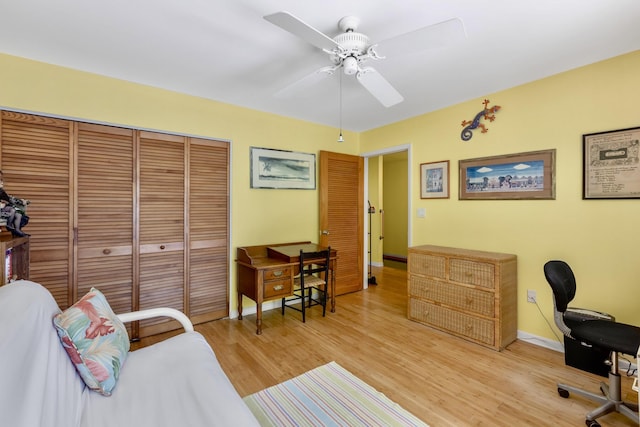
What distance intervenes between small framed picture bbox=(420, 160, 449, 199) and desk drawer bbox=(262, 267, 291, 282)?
6.43 ft

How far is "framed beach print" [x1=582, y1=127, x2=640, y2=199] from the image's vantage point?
7.20 ft

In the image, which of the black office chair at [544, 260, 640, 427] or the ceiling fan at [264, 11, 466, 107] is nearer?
the ceiling fan at [264, 11, 466, 107]

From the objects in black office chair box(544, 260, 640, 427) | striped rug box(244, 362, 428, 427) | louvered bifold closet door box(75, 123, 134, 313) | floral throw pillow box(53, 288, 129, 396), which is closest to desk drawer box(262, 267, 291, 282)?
striped rug box(244, 362, 428, 427)

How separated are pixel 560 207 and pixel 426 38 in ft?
6.83

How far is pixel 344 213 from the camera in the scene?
4.24 meters

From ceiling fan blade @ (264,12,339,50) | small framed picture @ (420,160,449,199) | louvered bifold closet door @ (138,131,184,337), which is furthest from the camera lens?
small framed picture @ (420,160,449,199)

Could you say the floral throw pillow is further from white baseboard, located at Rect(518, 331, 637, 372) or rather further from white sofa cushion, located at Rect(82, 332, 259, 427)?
white baseboard, located at Rect(518, 331, 637, 372)

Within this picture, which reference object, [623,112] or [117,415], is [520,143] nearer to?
[623,112]

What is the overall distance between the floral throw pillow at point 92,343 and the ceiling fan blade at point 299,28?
5.54 ft

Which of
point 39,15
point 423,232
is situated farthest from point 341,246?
point 39,15

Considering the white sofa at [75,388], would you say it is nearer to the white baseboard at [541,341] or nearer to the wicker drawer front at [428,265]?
the wicker drawer front at [428,265]

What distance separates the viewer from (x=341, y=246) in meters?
4.19

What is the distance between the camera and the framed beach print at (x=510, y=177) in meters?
2.63

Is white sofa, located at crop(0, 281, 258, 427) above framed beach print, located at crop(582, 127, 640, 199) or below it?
below
